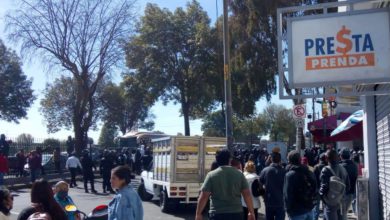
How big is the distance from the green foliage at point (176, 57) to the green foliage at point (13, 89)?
20060 millimetres

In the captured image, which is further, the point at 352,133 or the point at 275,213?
the point at 352,133

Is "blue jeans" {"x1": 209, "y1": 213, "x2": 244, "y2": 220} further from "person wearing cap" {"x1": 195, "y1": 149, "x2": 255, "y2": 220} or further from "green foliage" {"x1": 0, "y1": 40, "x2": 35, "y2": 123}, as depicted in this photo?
"green foliage" {"x1": 0, "y1": 40, "x2": 35, "y2": 123}

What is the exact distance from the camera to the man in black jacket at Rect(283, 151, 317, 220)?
27.2ft

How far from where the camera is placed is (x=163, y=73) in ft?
131

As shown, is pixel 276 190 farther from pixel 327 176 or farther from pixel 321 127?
pixel 321 127

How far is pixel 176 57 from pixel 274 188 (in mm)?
30986

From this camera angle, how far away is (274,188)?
961 cm

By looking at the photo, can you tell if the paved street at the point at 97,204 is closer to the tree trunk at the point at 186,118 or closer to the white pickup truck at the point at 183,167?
the white pickup truck at the point at 183,167

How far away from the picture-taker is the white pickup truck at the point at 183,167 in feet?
49.3

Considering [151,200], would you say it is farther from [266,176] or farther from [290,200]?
[290,200]

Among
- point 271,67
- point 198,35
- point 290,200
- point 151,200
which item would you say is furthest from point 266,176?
point 198,35

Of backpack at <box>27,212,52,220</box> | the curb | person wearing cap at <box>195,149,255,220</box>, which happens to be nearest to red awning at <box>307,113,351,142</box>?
the curb

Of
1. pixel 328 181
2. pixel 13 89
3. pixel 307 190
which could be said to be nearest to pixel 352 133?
pixel 328 181

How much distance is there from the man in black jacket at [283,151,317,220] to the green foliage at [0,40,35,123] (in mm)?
49702
